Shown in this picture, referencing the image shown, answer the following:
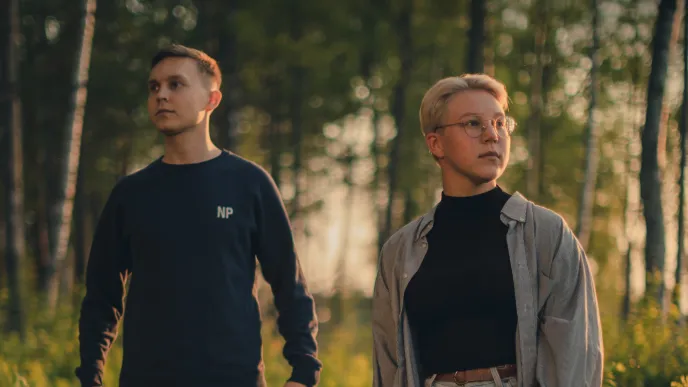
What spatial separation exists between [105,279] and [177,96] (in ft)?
3.30

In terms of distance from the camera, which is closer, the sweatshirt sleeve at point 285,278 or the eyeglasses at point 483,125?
the eyeglasses at point 483,125

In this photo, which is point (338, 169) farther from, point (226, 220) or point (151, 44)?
point (226, 220)

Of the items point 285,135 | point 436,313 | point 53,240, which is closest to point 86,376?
point 436,313

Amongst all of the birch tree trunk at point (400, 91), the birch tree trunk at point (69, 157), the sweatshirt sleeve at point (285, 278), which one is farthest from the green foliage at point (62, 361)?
the birch tree trunk at point (400, 91)

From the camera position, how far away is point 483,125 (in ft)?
12.9

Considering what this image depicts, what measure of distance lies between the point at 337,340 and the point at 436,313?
1542 cm

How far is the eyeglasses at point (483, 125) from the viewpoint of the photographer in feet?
12.9

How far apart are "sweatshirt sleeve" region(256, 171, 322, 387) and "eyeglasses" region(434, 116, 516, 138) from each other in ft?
3.61

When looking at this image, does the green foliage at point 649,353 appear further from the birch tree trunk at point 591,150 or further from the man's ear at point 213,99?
the birch tree trunk at point 591,150

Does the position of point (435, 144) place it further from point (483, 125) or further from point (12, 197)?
point (12, 197)

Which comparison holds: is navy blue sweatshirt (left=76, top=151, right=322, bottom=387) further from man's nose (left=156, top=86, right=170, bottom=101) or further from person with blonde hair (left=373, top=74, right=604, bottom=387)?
person with blonde hair (left=373, top=74, right=604, bottom=387)

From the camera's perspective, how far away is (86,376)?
4.47m

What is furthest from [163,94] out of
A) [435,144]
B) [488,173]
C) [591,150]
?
[591,150]

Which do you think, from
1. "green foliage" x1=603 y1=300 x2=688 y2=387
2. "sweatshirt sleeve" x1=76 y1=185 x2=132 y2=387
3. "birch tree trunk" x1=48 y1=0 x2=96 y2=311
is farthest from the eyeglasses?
"birch tree trunk" x1=48 y1=0 x2=96 y2=311
